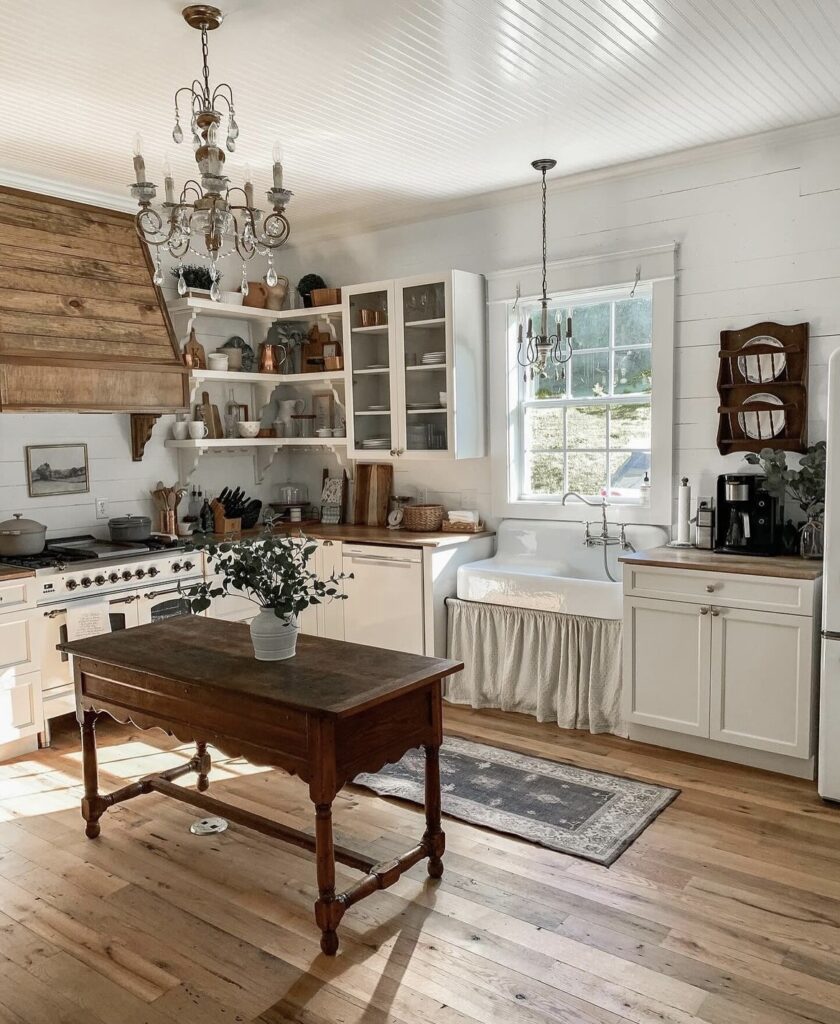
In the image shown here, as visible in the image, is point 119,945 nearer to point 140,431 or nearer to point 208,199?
point 208,199

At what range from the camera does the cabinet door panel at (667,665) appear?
3.86 metres

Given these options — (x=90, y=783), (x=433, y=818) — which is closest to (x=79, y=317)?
(x=90, y=783)

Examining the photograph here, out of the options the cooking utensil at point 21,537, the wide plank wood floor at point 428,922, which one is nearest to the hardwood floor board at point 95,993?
the wide plank wood floor at point 428,922

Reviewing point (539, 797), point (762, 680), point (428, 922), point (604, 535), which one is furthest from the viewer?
point (604, 535)

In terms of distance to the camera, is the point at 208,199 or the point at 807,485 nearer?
the point at 208,199

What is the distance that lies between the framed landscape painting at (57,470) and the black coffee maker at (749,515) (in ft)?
11.4

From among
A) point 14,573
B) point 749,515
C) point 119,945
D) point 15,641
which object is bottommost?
point 119,945

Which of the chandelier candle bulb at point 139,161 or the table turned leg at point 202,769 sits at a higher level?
the chandelier candle bulb at point 139,161

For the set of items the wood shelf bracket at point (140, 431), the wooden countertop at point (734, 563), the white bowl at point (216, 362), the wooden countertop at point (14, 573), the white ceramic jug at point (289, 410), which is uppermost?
the white bowl at point (216, 362)

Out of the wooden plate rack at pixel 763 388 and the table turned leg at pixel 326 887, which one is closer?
the table turned leg at pixel 326 887

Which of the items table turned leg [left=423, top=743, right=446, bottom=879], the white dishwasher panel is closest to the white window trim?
the white dishwasher panel

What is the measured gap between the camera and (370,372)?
525 centimetres

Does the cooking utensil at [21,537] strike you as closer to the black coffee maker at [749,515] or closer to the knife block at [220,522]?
the knife block at [220,522]

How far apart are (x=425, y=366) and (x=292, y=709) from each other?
2.93m
